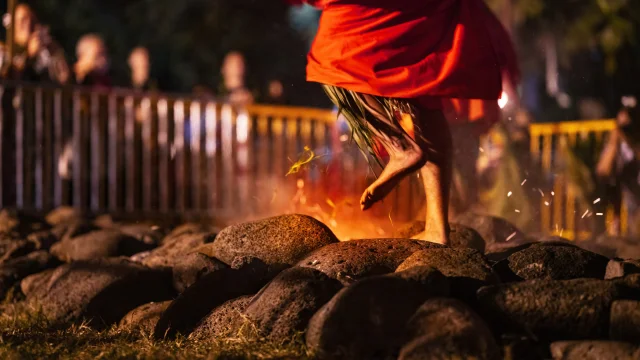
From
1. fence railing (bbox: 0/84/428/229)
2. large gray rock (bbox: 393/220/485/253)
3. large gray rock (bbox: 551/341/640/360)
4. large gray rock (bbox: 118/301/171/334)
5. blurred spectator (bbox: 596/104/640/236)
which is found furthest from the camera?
blurred spectator (bbox: 596/104/640/236)

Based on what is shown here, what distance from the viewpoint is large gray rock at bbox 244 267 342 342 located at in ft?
13.4

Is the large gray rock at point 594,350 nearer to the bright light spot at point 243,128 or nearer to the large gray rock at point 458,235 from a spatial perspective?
the large gray rock at point 458,235

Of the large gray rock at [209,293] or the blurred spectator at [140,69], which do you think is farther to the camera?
the blurred spectator at [140,69]

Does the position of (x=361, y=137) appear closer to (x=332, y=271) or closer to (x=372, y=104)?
(x=372, y=104)

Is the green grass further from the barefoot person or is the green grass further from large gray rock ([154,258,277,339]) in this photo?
the barefoot person

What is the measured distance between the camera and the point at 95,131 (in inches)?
413

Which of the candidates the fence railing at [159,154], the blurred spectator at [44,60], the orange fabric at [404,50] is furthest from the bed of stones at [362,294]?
the blurred spectator at [44,60]

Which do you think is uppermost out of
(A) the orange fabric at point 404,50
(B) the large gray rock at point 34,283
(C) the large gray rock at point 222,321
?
(A) the orange fabric at point 404,50

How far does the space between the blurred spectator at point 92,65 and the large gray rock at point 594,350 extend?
7778 millimetres

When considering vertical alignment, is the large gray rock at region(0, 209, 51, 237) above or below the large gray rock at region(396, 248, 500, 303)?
below

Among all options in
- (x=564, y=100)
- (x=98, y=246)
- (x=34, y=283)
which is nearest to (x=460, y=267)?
(x=34, y=283)

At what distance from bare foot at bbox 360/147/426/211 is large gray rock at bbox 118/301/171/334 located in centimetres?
113

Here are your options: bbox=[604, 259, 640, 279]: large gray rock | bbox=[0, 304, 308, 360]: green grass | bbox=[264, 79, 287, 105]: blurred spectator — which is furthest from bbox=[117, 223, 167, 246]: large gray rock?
bbox=[264, 79, 287, 105]: blurred spectator

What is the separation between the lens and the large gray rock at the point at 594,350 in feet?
11.5
